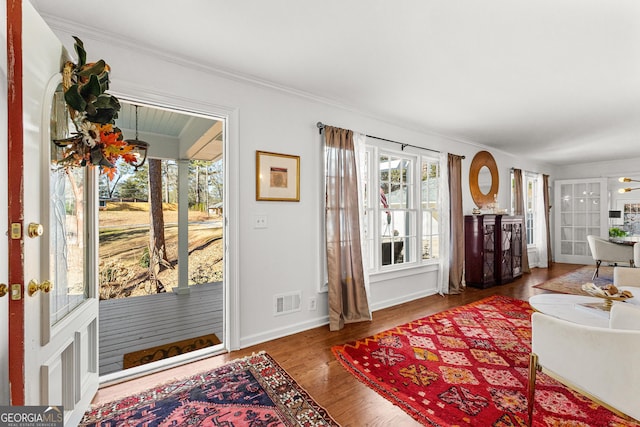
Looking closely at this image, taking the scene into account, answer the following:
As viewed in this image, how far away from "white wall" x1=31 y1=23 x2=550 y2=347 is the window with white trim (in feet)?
2.32

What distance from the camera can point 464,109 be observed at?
346cm

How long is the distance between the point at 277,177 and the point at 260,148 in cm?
32

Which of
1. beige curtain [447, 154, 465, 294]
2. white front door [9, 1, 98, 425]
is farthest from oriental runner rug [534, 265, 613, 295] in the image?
white front door [9, 1, 98, 425]

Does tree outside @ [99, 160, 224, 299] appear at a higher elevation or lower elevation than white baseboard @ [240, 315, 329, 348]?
higher

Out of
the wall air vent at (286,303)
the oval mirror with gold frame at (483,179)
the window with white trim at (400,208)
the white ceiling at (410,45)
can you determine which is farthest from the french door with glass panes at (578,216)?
the wall air vent at (286,303)

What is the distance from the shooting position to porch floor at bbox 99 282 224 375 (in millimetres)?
2757

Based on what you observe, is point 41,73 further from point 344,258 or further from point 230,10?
point 344,258

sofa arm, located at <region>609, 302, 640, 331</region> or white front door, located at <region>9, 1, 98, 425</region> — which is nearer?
white front door, located at <region>9, 1, 98, 425</region>

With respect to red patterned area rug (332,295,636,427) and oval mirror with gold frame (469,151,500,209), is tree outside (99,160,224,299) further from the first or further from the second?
oval mirror with gold frame (469,151,500,209)

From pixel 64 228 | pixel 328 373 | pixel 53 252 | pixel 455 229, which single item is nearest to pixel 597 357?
pixel 328 373

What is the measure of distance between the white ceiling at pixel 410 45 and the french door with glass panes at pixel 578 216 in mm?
4313

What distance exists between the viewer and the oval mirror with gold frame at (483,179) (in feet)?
16.6

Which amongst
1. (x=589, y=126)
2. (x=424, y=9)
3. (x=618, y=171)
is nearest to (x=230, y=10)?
(x=424, y=9)

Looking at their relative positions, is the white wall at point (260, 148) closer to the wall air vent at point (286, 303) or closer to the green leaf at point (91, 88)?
the wall air vent at point (286, 303)
